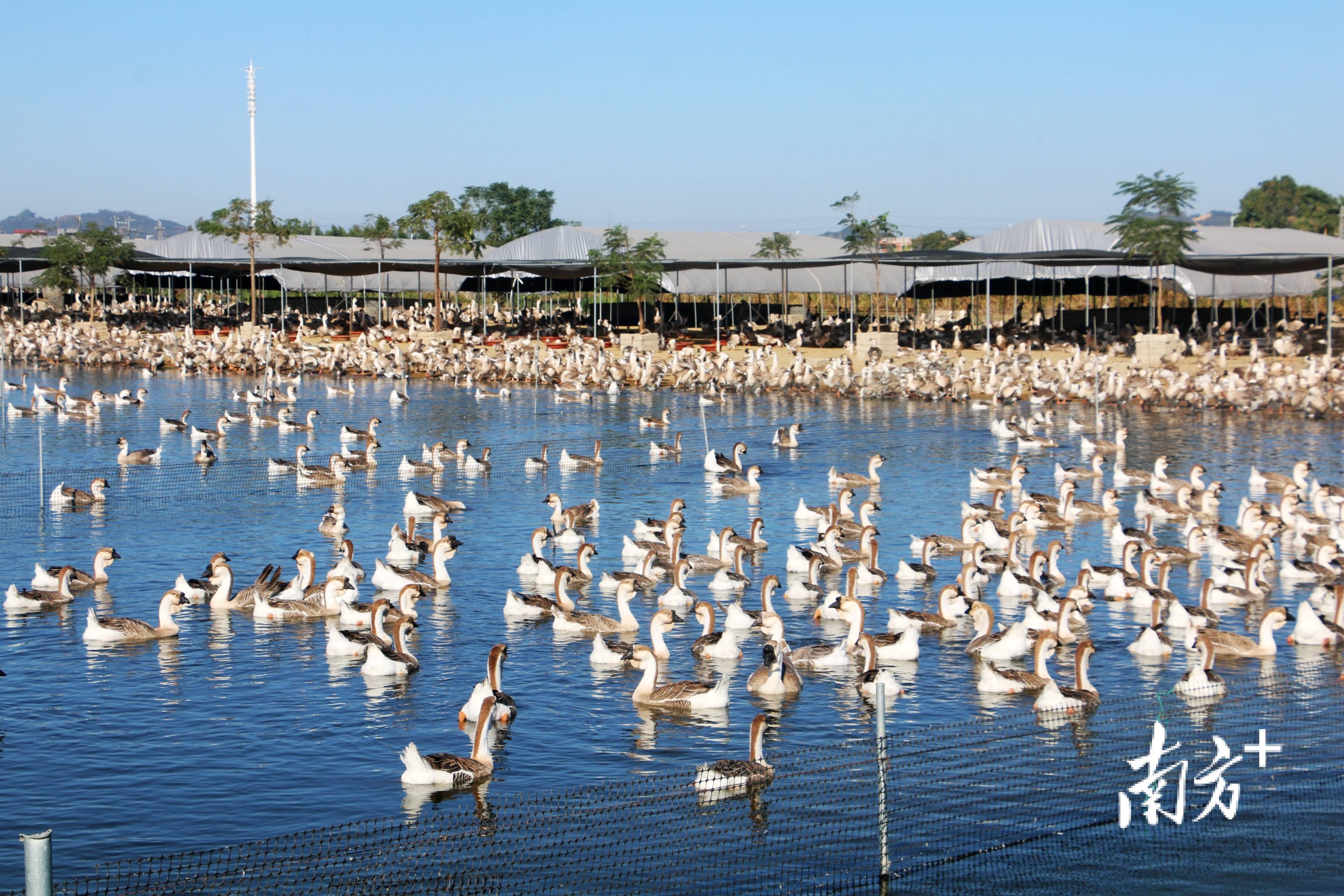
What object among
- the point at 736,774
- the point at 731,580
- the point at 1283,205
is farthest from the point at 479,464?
the point at 1283,205

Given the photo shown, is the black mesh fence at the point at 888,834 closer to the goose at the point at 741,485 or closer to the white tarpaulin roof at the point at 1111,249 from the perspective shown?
the goose at the point at 741,485

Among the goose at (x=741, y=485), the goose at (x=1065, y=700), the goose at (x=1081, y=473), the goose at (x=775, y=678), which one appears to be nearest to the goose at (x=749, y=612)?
the goose at (x=775, y=678)

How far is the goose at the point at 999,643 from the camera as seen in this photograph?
16.2 meters

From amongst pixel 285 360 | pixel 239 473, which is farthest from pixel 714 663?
pixel 285 360

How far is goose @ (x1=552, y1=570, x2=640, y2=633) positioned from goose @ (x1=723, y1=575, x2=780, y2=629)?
1270 millimetres

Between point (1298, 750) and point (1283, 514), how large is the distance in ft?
39.1

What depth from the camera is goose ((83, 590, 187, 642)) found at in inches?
673

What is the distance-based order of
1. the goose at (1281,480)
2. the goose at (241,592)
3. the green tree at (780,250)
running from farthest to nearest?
the green tree at (780,250) → the goose at (1281,480) → the goose at (241,592)

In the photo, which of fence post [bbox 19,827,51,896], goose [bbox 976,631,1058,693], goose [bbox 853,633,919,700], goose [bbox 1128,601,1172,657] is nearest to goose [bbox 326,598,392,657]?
goose [bbox 853,633,919,700]

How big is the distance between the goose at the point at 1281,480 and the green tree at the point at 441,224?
4535 cm

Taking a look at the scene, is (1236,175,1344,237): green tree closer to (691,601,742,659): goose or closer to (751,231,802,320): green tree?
(751,231,802,320): green tree

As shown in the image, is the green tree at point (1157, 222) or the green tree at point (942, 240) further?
the green tree at point (942, 240)

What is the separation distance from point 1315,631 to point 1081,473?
542 inches

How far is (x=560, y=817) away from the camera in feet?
38.6
